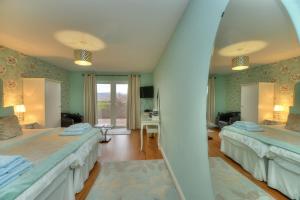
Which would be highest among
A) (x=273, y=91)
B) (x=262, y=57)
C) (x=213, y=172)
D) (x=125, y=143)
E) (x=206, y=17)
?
(x=206, y=17)

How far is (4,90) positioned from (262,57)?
14.3 ft

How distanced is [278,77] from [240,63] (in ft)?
0.71

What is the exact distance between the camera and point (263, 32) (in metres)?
0.64

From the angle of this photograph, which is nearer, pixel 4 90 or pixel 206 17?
pixel 206 17

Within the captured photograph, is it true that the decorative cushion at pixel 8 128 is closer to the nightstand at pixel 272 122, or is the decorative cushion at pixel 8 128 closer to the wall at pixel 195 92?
the wall at pixel 195 92

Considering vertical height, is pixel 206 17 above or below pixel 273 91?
above

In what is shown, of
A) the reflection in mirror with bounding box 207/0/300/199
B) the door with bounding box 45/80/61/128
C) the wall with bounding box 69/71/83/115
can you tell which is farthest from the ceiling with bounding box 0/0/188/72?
the wall with bounding box 69/71/83/115

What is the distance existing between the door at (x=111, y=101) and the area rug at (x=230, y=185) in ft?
19.0

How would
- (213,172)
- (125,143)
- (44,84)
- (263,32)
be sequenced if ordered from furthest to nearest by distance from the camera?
(125,143), (44,84), (213,172), (263,32)

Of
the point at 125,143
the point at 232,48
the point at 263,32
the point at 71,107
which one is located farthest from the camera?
the point at 71,107

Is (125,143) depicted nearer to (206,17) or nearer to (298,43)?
(206,17)

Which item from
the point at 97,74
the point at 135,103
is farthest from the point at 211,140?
the point at 97,74

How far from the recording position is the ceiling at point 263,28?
572mm

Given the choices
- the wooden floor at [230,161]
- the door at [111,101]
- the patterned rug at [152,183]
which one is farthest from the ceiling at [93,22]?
the door at [111,101]
